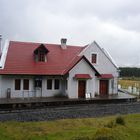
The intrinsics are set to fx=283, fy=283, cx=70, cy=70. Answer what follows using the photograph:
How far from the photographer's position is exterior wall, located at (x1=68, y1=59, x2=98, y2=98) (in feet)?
94.0

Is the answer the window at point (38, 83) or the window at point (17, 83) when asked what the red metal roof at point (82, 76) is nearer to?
the window at point (38, 83)

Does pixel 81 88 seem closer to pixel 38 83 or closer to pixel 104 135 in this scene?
pixel 38 83

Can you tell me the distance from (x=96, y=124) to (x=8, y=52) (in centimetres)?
1574

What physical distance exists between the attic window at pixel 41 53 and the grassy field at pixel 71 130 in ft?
43.7

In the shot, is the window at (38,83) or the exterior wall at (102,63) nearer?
the window at (38,83)

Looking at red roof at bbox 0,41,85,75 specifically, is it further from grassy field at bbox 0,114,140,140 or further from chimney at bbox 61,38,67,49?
grassy field at bbox 0,114,140,140

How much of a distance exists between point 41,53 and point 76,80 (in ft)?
15.6

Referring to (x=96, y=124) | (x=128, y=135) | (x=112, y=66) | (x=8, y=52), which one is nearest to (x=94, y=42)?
(x=112, y=66)

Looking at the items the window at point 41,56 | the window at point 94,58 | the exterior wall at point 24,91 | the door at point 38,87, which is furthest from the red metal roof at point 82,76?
the window at point 41,56

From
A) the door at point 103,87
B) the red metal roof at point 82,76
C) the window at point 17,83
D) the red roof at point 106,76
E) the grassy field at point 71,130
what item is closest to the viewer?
the grassy field at point 71,130

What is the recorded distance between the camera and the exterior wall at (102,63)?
1252 inches

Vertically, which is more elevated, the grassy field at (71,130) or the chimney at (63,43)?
the chimney at (63,43)

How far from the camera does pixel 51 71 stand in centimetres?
2884

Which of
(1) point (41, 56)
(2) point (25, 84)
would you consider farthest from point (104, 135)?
(1) point (41, 56)
